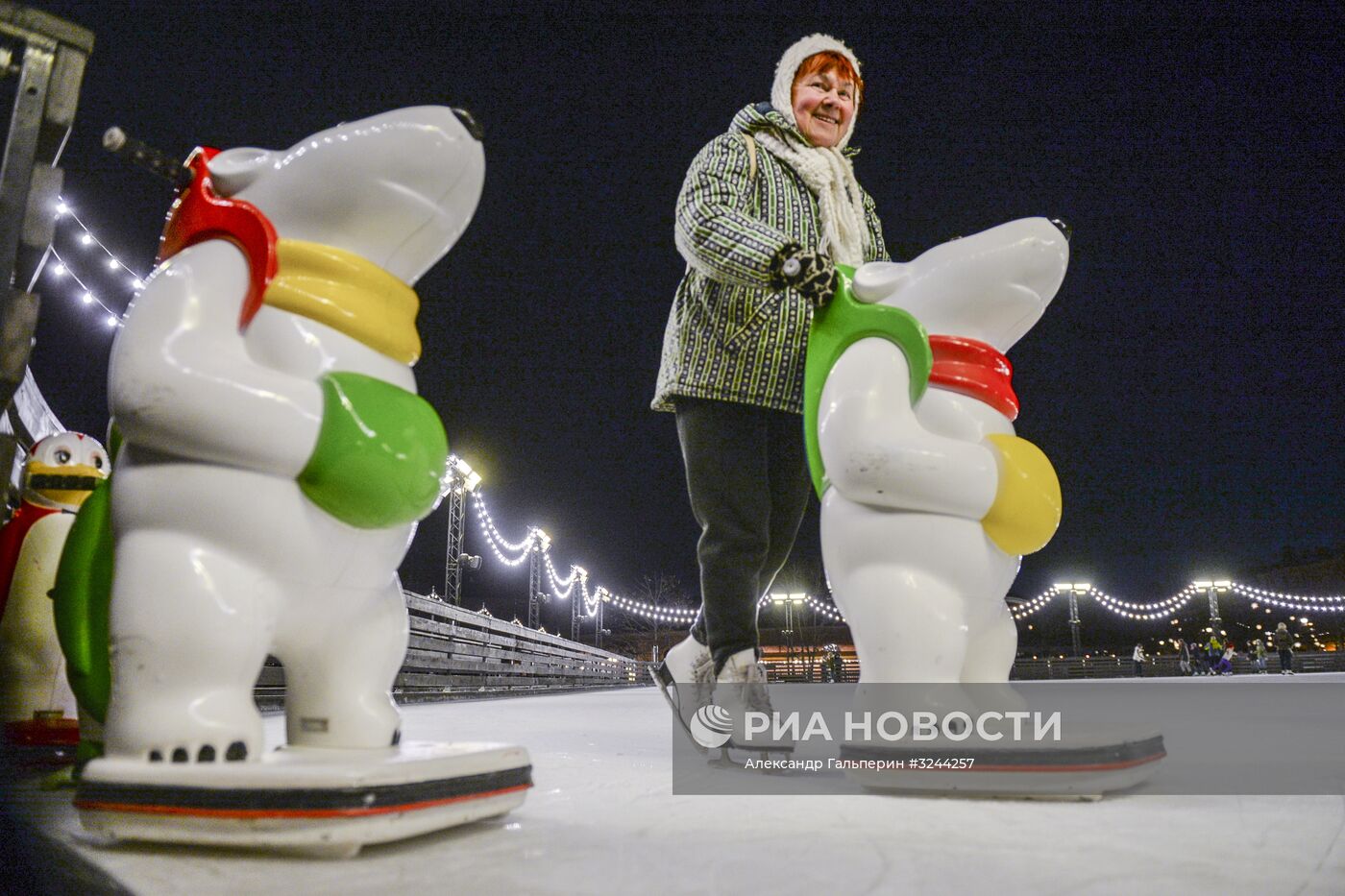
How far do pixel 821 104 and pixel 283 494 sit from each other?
167cm

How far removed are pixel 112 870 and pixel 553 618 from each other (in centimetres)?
2612

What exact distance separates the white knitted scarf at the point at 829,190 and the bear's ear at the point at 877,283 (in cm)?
40

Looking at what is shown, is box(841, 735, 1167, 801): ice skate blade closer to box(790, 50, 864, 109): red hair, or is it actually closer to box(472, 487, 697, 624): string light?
box(790, 50, 864, 109): red hair

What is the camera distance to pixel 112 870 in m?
0.85

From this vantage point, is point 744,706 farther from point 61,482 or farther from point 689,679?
point 61,482

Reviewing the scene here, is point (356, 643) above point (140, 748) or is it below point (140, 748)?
above

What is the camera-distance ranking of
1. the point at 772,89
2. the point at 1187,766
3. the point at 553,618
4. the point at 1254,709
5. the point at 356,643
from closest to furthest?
the point at 356,643 → the point at 1187,766 → the point at 772,89 → the point at 1254,709 → the point at 553,618

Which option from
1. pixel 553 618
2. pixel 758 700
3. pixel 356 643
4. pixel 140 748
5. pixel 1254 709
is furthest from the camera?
pixel 553 618

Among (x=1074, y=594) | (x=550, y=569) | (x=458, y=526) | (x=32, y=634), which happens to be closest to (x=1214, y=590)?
(x=1074, y=594)

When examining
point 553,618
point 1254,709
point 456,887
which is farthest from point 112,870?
point 553,618

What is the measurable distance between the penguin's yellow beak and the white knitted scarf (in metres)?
1.76

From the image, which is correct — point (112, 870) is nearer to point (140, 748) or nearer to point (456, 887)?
point (140, 748)

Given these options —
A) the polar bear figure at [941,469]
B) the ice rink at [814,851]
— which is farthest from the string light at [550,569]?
the ice rink at [814,851]

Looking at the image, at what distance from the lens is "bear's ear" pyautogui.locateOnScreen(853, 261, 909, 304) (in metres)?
1.67
